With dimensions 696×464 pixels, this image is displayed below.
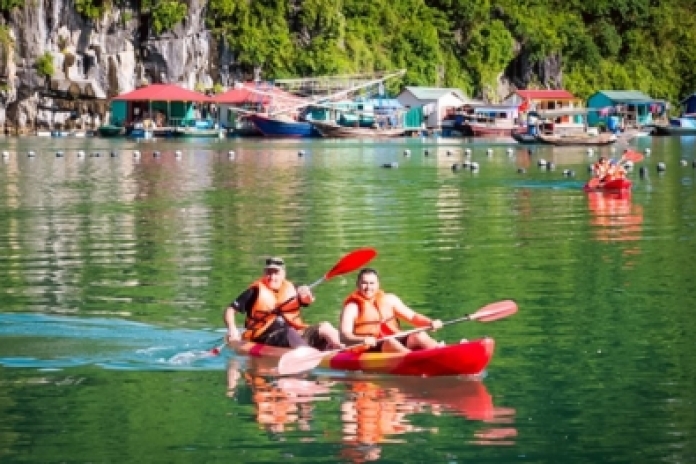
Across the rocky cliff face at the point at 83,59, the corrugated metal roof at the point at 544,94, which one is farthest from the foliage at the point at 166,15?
the corrugated metal roof at the point at 544,94

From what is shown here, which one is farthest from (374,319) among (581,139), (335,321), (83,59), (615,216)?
(83,59)

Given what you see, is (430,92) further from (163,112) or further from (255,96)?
(163,112)

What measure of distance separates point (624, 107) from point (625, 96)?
3.57 ft

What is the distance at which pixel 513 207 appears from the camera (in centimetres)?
4519

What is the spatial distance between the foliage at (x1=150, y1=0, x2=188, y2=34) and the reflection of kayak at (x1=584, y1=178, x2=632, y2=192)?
70782 millimetres

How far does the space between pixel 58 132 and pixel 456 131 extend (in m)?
34.1

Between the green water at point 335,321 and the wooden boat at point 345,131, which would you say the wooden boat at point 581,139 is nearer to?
the wooden boat at point 345,131

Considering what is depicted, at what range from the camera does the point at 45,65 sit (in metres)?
114

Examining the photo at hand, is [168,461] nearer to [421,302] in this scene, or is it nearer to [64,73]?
[421,302]

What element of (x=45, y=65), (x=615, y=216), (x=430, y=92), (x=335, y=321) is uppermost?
(x=45, y=65)

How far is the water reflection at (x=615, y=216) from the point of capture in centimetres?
3625

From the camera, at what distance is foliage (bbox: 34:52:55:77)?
114250mm

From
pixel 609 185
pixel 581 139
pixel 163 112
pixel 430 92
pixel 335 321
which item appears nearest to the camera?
pixel 335 321

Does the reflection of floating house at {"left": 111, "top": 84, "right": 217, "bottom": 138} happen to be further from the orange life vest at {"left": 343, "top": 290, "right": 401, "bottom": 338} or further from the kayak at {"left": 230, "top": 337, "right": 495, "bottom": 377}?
the kayak at {"left": 230, "top": 337, "right": 495, "bottom": 377}
